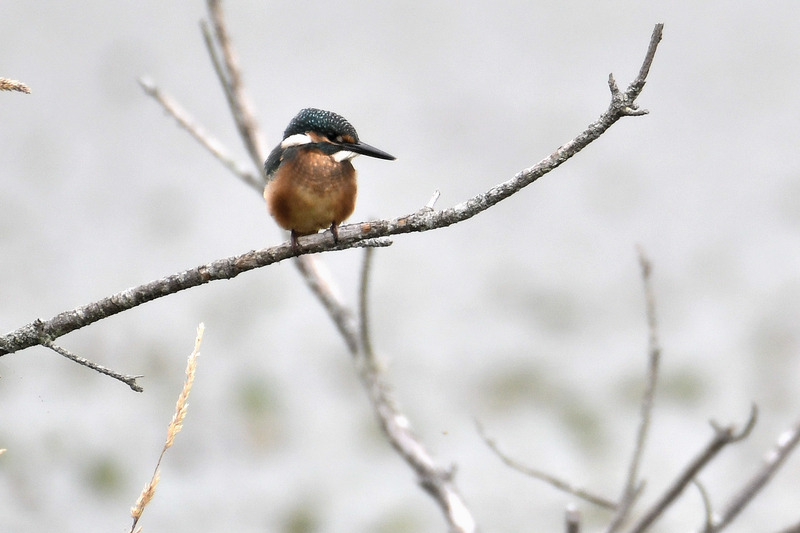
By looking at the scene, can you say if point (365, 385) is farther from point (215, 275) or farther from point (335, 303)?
point (215, 275)

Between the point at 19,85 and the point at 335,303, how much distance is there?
39.6 inches

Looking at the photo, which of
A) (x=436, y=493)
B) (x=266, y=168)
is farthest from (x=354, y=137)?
(x=436, y=493)

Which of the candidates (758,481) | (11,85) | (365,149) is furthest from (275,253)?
(758,481)

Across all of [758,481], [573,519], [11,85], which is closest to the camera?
[11,85]

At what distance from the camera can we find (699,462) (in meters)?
1.10

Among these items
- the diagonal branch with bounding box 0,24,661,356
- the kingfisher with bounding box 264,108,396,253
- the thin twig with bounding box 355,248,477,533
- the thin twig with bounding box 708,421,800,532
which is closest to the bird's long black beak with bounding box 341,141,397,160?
the kingfisher with bounding box 264,108,396,253

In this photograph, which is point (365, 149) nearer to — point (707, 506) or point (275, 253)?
point (275, 253)

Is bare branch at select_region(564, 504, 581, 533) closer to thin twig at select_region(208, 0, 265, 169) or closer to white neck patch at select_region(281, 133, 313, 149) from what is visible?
white neck patch at select_region(281, 133, 313, 149)

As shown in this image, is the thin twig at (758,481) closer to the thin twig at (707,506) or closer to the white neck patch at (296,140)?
the thin twig at (707,506)

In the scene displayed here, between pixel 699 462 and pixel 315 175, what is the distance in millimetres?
656

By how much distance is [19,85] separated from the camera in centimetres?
76

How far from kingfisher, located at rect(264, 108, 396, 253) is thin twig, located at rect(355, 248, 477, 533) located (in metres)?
0.13

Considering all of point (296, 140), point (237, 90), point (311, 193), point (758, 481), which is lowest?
point (758, 481)

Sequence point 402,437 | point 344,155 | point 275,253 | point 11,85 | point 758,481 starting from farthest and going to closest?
1. point 402,437
2. point 344,155
3. point 758,481
4. point 275,253
5. point 11,85
